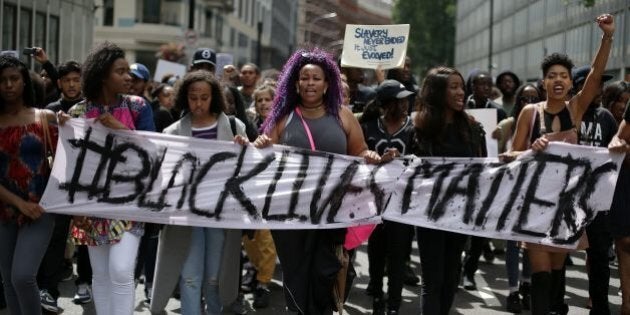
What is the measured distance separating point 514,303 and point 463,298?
682 mm

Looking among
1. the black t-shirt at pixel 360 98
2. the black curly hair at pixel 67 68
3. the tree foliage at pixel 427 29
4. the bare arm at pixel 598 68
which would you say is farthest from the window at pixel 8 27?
the tree foliage at pixel 427 29

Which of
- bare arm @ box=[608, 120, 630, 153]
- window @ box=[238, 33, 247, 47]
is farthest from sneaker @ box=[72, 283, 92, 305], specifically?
window @ box=[238, 33, 247, 47]

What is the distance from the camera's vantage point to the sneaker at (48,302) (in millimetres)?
7023

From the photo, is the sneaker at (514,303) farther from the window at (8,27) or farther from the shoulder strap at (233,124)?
the window at (8,27)

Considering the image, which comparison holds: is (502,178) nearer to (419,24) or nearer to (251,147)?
(251,147)

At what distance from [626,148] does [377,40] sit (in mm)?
3631

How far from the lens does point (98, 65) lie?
556 centimetres

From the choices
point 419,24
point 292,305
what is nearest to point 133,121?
point 292,305

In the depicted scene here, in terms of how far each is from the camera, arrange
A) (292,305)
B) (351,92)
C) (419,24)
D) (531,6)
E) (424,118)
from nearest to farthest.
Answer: (292,305)
(424,118)
(351,92)
(531,6)
(419,24)

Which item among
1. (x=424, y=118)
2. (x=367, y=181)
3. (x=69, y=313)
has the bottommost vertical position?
(x=69, y=313)

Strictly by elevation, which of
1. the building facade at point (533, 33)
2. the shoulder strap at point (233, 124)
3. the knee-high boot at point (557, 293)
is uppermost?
the building facade at point (533, 33)

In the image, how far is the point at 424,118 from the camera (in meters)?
6.00

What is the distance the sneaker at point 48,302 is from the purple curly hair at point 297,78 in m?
2.51

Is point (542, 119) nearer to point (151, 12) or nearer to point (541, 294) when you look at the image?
point (541, 294)
